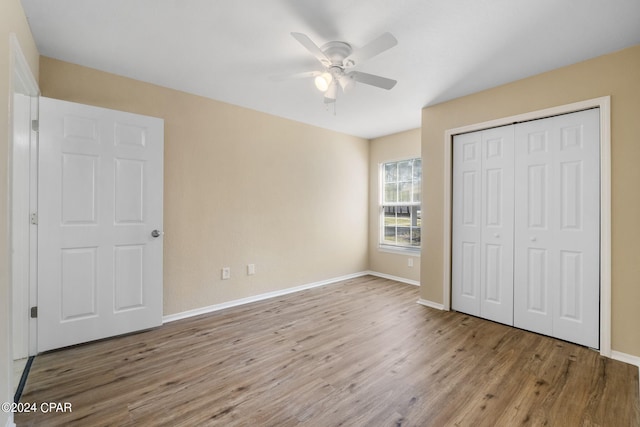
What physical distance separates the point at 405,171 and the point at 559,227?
2.43m

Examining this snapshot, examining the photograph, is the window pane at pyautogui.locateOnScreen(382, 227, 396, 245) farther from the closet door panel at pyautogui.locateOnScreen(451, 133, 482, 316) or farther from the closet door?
the closet door

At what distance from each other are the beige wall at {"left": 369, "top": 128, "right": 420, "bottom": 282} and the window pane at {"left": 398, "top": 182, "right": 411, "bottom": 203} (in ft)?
1.39

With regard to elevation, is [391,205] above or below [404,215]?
above

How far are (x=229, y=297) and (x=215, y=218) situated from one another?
977mm

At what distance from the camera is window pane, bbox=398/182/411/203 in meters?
4.76

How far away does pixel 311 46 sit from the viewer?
193cm

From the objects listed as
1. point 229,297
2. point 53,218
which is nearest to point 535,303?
point 229,297

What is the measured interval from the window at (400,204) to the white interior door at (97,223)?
3528 millimetres

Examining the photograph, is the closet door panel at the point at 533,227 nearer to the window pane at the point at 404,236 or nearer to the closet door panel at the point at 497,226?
the closet door panel at the point at 497,226

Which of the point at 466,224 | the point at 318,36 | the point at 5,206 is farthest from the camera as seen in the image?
the point at 466,224

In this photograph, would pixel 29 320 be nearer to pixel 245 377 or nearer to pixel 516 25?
pixel 245 377

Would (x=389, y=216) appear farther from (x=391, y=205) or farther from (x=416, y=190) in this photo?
(x=416, y=190)

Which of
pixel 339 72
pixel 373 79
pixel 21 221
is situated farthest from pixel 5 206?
pixel 373 79

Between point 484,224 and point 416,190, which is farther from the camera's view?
point 416,190
